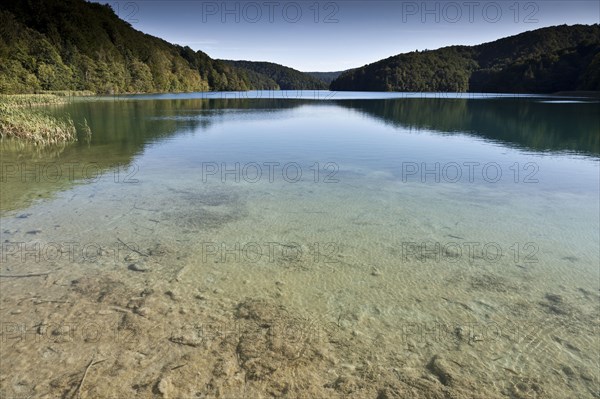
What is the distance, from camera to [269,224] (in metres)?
9.59

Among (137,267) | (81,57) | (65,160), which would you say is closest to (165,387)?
(137,267)

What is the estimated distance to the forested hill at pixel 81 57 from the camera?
2867 inches

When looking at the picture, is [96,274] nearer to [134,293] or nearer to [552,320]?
[134,293]

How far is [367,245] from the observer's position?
834 centimetres

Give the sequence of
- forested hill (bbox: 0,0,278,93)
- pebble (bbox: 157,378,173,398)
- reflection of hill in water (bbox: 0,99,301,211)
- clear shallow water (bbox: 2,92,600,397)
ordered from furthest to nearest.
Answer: forested hill (bbox: 0,0,278,93) → reflection of hill in water (bbox: 0,99,301,211) → clear shallow water (bbox: 2,92,600,397) → pebble (bbox: 157,378,173,398)

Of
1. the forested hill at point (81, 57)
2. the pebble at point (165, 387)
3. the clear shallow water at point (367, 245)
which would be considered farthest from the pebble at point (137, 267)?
the forested hill at point (81, 57)

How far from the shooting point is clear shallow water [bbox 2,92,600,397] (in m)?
5.10

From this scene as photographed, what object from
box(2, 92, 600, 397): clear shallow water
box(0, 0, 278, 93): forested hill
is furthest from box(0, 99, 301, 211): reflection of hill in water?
box(0, 0, 278, 93): forested hill

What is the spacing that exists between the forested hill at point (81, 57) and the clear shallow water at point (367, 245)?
63905mm

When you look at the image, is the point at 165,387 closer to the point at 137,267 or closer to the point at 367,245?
the point at 137,267

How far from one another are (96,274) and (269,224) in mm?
4066

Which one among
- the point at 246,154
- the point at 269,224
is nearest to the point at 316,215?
the point at 269,224

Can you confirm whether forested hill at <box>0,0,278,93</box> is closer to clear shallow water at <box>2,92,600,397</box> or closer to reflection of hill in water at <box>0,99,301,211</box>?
reflection of hill in water at <box>0,99,301,211</box>

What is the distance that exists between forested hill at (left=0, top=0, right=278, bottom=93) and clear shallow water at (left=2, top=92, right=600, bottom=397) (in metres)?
63.9
